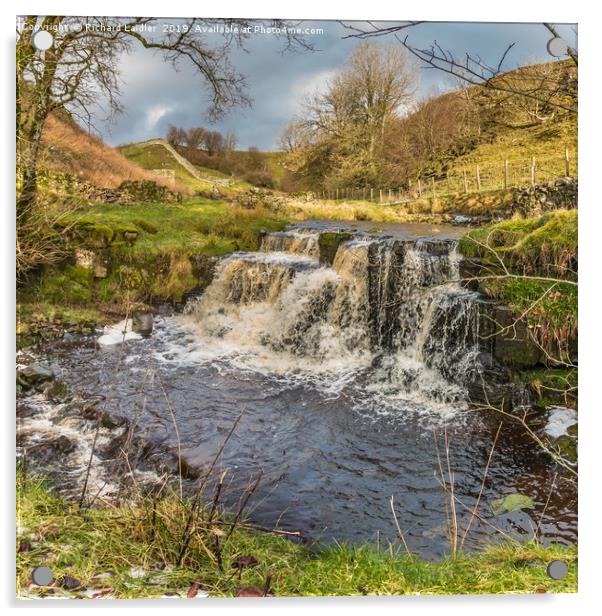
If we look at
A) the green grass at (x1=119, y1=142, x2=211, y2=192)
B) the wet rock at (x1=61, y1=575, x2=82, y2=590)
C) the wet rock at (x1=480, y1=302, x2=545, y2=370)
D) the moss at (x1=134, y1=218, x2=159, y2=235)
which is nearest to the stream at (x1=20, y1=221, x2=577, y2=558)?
the wet rock at (x1=480, y1=302, x2=545, y2=370)

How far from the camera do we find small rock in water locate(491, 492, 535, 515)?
10.1 ft

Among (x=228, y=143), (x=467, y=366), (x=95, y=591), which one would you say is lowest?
(x=95, y=591)

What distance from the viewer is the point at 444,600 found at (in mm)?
2816

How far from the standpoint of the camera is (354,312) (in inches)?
198

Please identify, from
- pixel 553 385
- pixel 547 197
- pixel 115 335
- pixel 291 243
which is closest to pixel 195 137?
pixel 115 335

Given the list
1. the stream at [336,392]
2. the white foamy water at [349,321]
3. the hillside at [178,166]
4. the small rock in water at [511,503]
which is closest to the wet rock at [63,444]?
the stream at [336,392]

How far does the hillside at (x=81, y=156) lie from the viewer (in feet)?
10.9

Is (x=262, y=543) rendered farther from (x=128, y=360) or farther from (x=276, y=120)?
(x=276, y=120)

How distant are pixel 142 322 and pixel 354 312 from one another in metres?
2.04

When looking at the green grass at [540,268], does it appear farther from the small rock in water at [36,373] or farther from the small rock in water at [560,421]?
the small rock in water at [36,373]

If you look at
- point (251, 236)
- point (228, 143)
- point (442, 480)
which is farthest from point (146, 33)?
point (442, 480)

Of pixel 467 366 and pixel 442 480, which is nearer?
pixel 442 480

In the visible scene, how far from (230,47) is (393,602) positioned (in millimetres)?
3385

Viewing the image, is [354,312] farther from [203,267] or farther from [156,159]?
[156,159]
